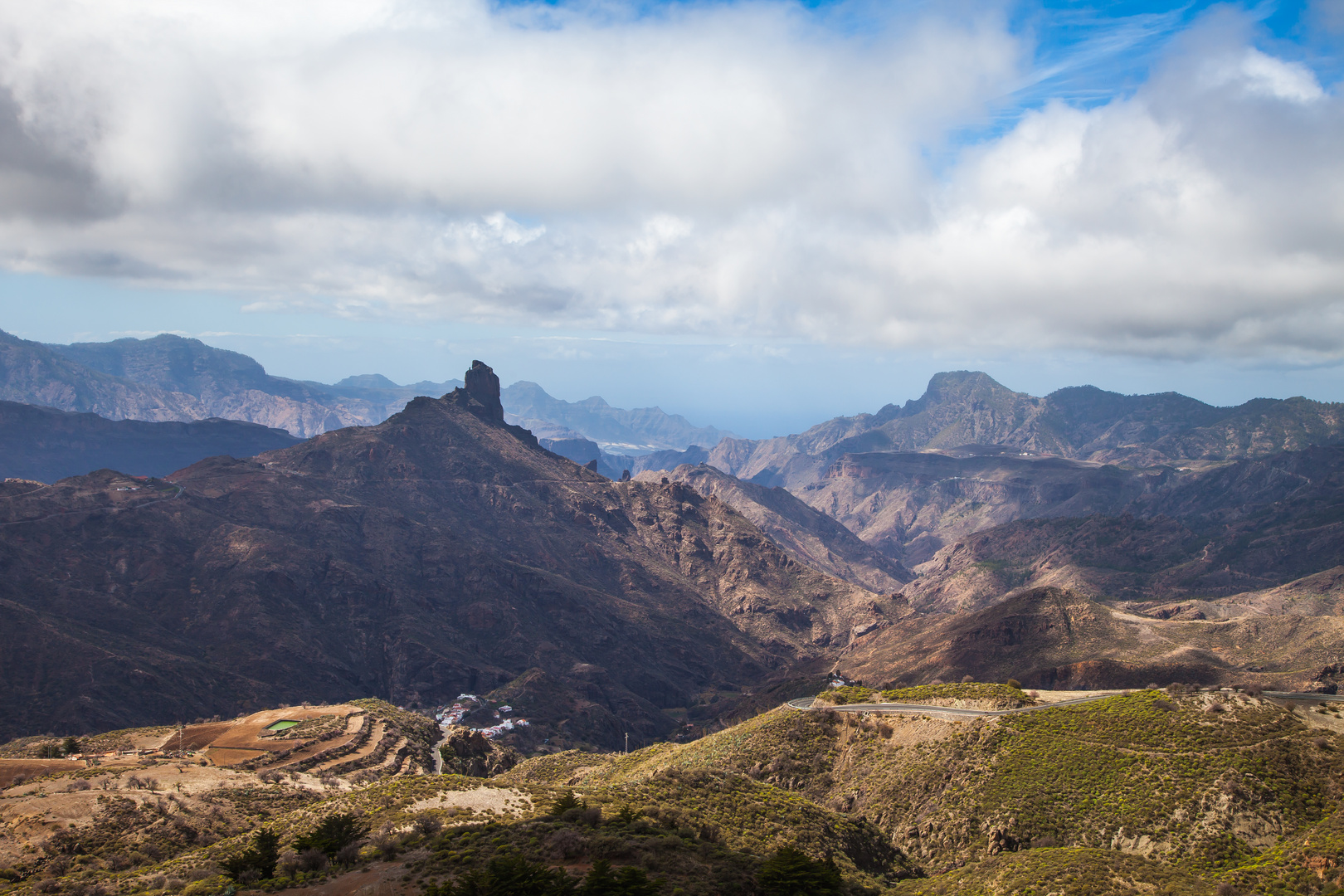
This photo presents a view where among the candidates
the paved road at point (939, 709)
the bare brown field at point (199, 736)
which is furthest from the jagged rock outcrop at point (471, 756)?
the paved road at point (939, 709)

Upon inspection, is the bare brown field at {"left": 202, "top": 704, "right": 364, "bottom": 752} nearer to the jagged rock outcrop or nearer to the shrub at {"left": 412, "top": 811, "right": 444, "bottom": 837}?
the jagged rock outcrop

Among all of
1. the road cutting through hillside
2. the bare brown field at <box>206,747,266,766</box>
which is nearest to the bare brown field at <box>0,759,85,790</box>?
the bare brown field at <box>206,747,266,766</box>

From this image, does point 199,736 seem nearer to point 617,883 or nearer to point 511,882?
point 511,882

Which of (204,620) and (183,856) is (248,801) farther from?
(204,620)

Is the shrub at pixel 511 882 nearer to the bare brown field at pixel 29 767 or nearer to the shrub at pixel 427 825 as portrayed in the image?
the shrub at pixel 427 825

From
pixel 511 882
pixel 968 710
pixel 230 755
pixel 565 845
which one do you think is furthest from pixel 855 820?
pixel 230 755

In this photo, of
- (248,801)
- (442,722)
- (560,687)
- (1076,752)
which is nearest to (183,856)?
(248,801)
